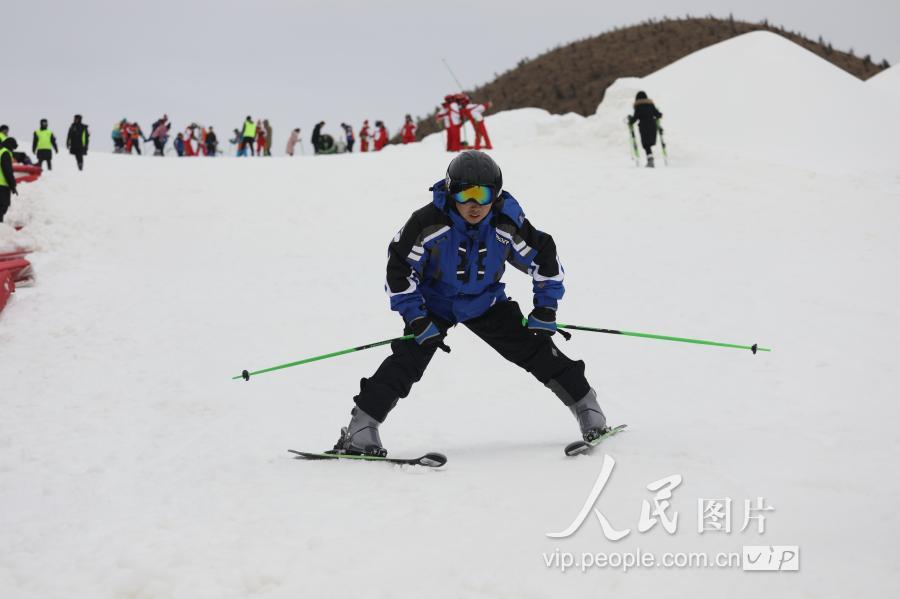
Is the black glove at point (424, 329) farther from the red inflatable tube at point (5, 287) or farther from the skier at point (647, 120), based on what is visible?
the skier at point (647, 120)

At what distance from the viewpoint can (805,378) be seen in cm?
652

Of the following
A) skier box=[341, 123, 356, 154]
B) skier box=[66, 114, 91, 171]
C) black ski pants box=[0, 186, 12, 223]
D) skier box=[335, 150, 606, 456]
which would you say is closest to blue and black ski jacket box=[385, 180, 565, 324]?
skier box=[335, 150, 606, 456]

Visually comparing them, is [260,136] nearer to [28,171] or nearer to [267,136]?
[267,136]

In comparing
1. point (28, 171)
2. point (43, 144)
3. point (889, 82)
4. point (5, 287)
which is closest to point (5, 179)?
point (28, 171)

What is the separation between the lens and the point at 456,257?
15.0ft

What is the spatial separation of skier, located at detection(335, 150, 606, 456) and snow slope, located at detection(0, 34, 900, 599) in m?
0.41

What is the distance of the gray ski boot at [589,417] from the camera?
4.70m

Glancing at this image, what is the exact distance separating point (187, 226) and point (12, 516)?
1020cm

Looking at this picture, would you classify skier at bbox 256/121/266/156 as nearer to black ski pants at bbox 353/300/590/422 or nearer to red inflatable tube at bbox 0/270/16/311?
red inflatable tube at bbox 0/270/16/311

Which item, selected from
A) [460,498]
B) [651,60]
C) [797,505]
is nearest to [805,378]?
[797,505]

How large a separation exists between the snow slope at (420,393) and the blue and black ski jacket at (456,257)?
2.99ft

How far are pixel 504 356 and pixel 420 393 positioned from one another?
2415mm

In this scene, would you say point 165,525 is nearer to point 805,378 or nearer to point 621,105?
point 805,378

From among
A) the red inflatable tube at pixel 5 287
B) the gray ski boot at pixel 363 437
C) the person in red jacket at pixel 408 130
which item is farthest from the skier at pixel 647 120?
the gray ski boot at pixel 363 437
